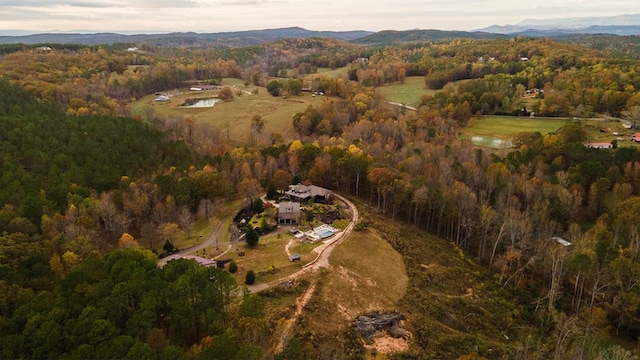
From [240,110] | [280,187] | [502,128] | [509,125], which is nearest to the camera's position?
[280,187]

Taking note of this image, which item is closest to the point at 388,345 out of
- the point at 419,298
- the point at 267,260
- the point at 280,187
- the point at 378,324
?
the point at 378,324

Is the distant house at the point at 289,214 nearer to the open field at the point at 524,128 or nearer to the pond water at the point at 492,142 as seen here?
the pond water at the point at 492,142

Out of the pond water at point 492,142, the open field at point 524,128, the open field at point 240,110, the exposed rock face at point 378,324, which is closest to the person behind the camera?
the exposed rock face at point 378,324

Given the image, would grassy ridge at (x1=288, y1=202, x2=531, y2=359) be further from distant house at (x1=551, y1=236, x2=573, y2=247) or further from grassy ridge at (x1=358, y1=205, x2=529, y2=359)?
distant house at (x1=551, y1=236, x2=573, y2=247)

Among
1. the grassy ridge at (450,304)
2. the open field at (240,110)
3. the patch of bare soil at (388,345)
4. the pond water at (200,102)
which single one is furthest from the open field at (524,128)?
the pond water at (200,102)

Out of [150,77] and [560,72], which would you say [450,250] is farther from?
[150,77]

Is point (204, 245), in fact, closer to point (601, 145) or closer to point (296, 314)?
point (296, 314)
